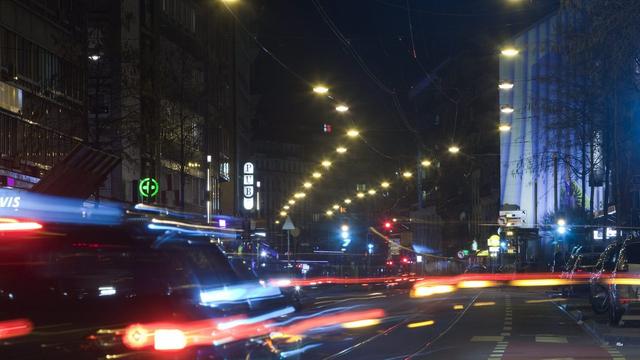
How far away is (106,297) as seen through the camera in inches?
235

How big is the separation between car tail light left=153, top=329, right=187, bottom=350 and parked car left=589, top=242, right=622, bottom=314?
1792 cm

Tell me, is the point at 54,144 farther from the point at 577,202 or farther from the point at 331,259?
the point at 331,259

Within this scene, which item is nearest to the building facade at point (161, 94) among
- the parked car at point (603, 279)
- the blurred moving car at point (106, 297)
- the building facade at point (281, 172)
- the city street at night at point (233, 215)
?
the city street at night at point (233, 215)

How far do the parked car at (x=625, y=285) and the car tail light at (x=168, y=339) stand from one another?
16658 mm

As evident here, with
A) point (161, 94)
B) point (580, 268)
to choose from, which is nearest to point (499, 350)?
point (580, 268)

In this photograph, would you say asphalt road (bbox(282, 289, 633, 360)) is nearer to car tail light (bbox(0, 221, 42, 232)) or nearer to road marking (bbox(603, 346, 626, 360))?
road marking (bbox(603, 346, 626, 360))

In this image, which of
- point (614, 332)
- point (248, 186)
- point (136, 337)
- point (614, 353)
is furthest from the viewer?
point (248, 186)

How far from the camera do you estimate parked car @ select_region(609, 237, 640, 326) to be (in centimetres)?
2056

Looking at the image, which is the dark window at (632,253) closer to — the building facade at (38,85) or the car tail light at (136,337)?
the building facade at (38,85)

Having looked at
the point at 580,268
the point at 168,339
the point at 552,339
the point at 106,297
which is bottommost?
the point at 552,339

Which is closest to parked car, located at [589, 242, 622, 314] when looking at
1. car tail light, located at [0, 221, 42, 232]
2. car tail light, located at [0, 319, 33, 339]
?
car tail light, located at [0, 221, 42, 232]

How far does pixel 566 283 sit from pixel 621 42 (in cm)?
2067

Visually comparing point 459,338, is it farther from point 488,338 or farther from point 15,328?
point 15,328

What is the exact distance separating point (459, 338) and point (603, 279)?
7.56 m
